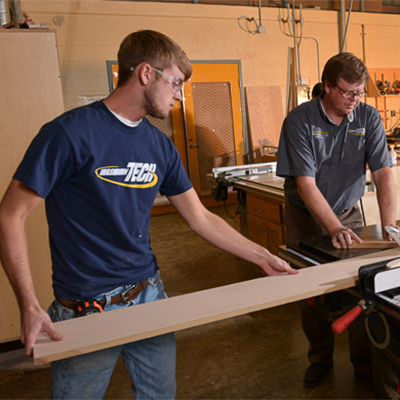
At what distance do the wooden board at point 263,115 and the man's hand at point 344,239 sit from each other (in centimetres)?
450

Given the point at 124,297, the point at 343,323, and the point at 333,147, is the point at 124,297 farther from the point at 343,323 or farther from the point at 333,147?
the point at 333,147

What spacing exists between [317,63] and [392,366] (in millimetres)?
5694

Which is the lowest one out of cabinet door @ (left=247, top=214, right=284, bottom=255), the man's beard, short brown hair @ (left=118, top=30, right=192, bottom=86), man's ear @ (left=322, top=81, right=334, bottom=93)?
cabinet door @ (left=247, top=214, right=284, bottom=255)

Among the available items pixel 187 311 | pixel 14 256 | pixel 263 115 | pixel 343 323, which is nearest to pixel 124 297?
pixel 187 311

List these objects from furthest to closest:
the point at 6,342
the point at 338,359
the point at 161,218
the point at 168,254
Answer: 1. the point at 161,218
2. the point at 168,254
3. the point at 6,342
4. the point at 338,359

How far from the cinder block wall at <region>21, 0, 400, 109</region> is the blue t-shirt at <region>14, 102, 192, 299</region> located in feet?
13.8

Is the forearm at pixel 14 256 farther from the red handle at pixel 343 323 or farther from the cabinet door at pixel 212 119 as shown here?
the cabinet door at pixel 212 119

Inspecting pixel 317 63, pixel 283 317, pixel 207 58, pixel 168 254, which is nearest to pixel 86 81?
pixel 207 58

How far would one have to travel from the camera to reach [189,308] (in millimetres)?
1098

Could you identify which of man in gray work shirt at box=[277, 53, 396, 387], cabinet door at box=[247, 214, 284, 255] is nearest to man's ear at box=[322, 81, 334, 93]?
man in gray work shirt at box=[277, 53, 396, 387]

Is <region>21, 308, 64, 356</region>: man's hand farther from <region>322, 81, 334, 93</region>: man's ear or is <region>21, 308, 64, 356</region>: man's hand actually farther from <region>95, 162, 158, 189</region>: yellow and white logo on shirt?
<region>322, 81, 334, 93</region>: man's ear

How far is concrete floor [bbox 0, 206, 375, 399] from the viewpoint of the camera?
191 centimetres

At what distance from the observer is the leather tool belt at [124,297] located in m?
1.15

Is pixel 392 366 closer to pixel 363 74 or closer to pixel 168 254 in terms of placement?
pixel 363 74
